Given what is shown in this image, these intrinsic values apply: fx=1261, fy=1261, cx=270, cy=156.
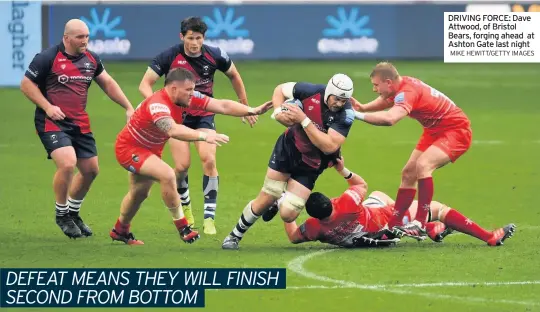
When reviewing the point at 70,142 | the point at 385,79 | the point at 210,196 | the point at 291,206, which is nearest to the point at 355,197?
the point at 291,206

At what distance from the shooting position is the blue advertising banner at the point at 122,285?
35.2 ft

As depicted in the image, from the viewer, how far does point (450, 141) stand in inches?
548

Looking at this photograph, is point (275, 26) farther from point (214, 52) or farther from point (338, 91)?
point (338, 91)

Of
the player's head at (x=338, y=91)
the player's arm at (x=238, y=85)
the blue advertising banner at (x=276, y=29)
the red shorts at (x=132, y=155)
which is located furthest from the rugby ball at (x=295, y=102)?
the blue advertising banner at (x=276, y=29)

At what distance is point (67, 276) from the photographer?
11.5m

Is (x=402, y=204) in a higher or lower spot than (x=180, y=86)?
lower

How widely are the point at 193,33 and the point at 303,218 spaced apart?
2.63 metres

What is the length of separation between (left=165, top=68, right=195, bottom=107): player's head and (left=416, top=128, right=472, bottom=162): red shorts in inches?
112

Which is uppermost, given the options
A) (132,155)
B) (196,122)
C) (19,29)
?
(19,29)

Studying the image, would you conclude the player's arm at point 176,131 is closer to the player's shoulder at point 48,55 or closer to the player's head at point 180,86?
the player's head at point 180,86

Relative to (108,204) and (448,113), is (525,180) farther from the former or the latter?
(108,204)

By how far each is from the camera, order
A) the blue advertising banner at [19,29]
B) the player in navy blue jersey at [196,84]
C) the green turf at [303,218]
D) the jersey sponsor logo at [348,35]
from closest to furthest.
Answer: the green turf at [303,218]
the player in navy blue jersey at [196,84]
the blue advertising banner at [19,29]
the jersey sponsor logo at [348,35]

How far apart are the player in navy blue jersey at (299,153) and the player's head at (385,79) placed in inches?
34.9

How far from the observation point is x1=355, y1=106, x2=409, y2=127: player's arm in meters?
12.9
